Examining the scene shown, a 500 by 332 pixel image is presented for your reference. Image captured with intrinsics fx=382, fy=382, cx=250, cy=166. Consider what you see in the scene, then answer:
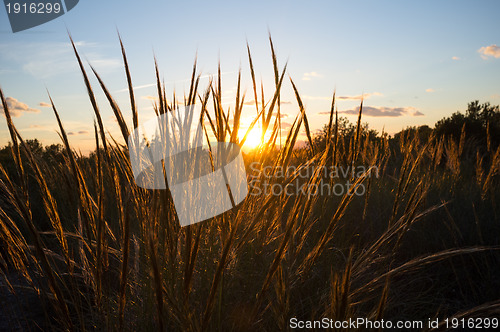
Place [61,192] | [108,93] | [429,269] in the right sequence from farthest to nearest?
[61,192], [429,269], [108,93]

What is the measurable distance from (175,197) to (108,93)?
0.42 metres

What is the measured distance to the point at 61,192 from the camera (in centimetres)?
355

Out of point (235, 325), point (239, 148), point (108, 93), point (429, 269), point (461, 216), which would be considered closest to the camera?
point (108, 93)

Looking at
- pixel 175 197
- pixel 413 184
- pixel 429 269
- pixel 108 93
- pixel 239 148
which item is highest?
pixel 108 93

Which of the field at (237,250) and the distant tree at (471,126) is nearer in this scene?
the field at (237,250)

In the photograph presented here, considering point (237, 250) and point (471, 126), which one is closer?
point (237, 250)

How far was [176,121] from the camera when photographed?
47.6 inches

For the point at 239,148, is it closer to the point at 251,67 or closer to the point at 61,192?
the point at 251,67

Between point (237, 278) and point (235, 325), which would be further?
point (237, 278)

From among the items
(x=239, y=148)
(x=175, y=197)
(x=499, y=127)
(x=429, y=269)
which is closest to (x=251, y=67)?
(x=239, y=148)

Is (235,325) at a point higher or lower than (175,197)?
lower

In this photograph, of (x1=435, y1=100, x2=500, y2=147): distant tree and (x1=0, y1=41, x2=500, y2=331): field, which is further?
(x1=435, y1=100, x2=500, y2=147): distant tree

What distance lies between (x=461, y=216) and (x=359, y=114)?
5.74 feet

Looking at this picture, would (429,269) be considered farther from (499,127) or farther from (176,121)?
(499,127)
